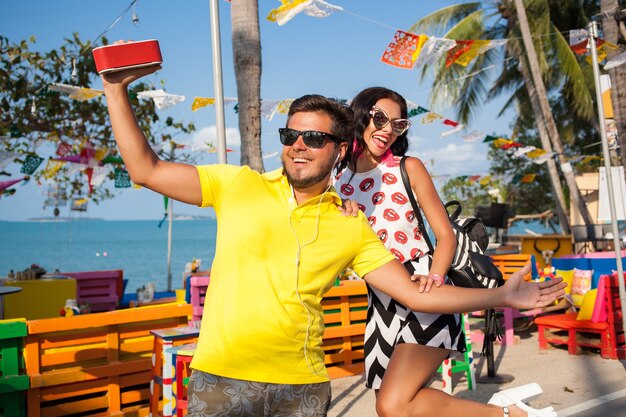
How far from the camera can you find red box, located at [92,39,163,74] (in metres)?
2.14

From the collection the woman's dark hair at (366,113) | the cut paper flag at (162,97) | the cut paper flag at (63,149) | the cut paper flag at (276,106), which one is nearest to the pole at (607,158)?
the woman's dark hair at (366,113)

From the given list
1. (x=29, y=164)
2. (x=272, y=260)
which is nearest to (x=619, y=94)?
(x=272, y=260)

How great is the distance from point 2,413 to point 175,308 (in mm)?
1608

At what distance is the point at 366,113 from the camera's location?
3314 mm

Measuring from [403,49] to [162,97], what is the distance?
4.67m

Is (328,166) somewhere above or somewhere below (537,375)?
above

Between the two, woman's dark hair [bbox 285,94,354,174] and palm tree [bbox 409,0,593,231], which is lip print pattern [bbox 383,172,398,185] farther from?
palm tree [bbox 409,0,593,231]

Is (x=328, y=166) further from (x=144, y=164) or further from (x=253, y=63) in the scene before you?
(x=253, y=63)

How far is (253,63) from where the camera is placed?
794 centimetres

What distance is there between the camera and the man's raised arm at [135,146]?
2188 millimetres

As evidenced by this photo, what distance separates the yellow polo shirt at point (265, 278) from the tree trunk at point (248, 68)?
531 centimetres

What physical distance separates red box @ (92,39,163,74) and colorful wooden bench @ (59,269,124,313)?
37.9 feet

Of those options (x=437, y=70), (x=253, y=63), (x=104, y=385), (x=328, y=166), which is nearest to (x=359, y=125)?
(x=328, y=166)

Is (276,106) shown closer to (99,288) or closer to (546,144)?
(99,288)
